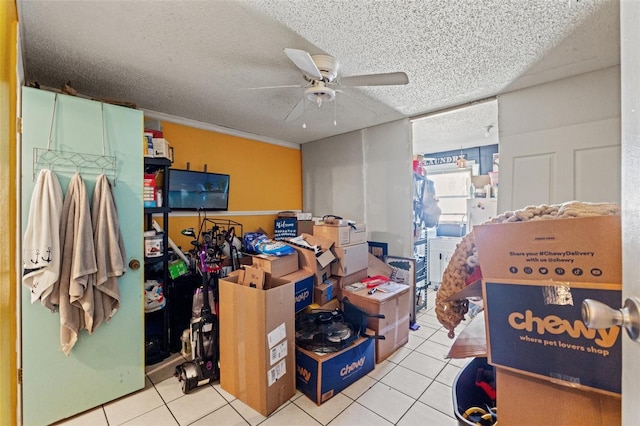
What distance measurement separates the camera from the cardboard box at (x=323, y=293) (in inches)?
102

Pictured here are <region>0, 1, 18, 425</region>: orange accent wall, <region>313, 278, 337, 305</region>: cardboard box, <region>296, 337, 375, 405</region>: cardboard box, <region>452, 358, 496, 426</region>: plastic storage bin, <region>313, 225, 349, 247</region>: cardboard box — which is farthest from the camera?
<region>313, 225, 349, 247</region>: cardboard box

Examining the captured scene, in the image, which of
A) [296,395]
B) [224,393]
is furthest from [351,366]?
[224,393]

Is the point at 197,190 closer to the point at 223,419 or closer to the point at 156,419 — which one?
the point at 156,419

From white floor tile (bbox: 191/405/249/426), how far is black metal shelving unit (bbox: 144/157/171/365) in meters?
1.00

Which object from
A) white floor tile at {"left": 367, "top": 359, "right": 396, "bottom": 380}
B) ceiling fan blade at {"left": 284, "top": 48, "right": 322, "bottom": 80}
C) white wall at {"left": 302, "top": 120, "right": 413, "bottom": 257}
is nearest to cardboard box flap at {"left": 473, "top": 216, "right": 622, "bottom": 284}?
ceiling fan blade at {"left": 284, "top": 48, "right": 322, "bottom": 80}

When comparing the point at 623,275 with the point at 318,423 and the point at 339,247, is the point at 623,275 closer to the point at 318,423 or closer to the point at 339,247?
the point at 318,423

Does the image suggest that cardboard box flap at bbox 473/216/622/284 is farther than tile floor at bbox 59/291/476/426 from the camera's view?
No

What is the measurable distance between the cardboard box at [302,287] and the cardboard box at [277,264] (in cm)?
6

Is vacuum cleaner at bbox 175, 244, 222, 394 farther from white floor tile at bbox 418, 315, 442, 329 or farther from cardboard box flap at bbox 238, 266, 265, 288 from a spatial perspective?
white floor tile at bbox 418, 315, 442, 329

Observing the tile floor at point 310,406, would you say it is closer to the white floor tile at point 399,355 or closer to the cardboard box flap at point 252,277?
the white floor tile at point 399,355

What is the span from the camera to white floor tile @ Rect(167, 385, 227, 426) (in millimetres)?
1824

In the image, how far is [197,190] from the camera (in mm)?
3248

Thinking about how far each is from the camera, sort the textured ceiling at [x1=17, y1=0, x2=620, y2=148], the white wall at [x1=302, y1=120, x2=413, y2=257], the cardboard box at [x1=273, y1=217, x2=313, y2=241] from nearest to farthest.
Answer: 1. the textured ceiling at [x1=17, y1=0, x2=620, y2=148]
2. the white wall at [x1=302, y1=120, x2=413, y2=257]
3. the cardboard box at [x1=273, y1=217, x2=313, y2=241]

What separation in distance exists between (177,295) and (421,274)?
323 cm
